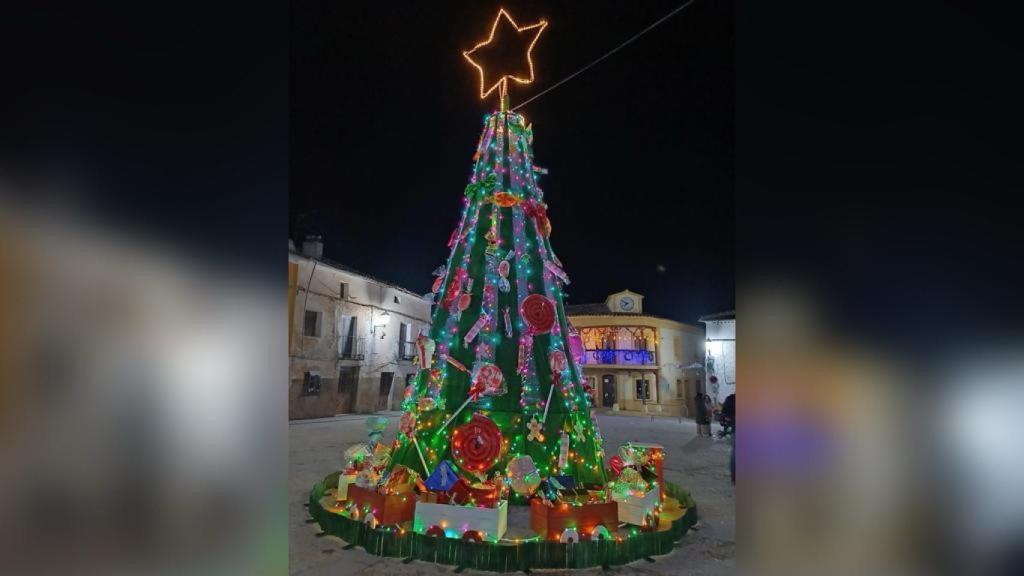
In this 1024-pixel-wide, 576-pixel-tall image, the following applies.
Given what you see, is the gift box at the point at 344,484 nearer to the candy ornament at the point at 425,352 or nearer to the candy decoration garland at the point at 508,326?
the candy ornament at the point at 425,352

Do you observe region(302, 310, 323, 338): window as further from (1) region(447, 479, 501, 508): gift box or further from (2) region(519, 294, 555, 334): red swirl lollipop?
(1) region(447, 479, 501, 508): gift box

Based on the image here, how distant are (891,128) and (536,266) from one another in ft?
23.1

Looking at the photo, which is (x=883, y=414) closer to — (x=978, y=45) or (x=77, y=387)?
(x=978, y=45)

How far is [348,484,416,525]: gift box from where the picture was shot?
6.25 metres

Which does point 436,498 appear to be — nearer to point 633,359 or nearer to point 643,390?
point 633,359

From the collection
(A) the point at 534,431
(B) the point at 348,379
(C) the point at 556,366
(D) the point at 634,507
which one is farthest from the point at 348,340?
(D) the point at 634,507

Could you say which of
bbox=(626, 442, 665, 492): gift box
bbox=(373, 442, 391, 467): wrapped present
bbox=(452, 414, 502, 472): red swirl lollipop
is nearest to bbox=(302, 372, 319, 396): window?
bbox=(373, 442, 391, 467): wrapped present

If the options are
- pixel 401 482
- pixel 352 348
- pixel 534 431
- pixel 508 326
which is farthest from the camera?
pixel 352 348

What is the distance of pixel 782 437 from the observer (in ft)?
4.82

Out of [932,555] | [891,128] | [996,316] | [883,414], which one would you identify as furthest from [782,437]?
[891,128]

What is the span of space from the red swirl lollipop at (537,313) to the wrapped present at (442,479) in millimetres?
2432

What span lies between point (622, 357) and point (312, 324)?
62.2 feet

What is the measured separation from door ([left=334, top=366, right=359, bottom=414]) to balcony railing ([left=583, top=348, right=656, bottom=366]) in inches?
565

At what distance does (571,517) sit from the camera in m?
5.90
